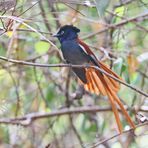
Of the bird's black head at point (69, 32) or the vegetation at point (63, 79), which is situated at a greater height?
the bird's black head at point (69, 32)

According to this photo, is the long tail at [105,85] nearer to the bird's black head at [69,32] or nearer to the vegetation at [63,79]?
the bird's black head at [69,32]

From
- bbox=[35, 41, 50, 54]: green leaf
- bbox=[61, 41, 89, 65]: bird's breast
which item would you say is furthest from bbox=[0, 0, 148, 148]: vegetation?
bbox=[61, 41, 89, 65]: bird's breast

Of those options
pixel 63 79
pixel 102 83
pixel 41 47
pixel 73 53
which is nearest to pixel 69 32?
pixel 73 53

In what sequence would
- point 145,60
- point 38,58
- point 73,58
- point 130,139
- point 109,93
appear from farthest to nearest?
1. point 38,58
2. point 145,60
3. point 130,139
4. point 73,58
5. point 109,93

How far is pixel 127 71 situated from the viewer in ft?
8.48

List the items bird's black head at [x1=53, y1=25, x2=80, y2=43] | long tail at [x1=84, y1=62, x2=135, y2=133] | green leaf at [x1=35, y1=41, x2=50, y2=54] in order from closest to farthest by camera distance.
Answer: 1. long tail at [x1=84, y1=62, x2=135, y2=133]
2. bird's black head at [x1=53, y1=25, x2=80, y2=43]
3. green leaf at [x1=35, y1=41, x2=50, y2=54]

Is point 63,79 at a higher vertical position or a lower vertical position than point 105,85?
lower

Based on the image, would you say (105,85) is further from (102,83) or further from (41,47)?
(41,47)

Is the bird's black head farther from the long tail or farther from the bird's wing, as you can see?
the long tail

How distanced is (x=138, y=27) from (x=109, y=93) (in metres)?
0.96

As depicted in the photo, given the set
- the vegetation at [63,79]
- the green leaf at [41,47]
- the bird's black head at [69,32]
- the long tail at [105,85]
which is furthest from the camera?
the green leaf at [41,47]

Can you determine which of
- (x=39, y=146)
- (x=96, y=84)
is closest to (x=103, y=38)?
(x=39, y=146)

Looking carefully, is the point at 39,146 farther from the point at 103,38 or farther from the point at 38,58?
the point at 103,38

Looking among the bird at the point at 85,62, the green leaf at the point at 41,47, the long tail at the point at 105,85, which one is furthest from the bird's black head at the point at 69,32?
the green leaf at the point at 41,47
